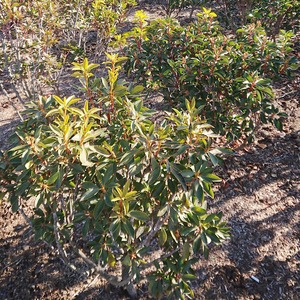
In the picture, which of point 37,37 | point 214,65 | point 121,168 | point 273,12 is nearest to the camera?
point 121,168

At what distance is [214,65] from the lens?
2.80 m

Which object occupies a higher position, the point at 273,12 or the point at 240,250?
the point at 273,12

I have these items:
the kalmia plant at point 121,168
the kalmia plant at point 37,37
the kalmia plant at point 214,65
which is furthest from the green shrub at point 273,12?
the kalmia plant at point 121,168

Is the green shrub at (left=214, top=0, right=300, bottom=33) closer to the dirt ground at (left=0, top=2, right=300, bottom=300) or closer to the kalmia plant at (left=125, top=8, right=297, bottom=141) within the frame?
the kalmia plant at (left=125, top=8, right=297, bottom=141)

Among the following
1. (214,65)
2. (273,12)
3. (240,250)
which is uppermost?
(214,65)

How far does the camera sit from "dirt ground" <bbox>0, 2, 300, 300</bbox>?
2.65m

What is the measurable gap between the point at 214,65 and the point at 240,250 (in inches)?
70.6

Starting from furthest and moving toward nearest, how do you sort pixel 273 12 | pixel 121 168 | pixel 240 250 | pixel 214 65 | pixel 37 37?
pixel 273 12, pixel 37 37, pixel 240 250, pixel 214 65, pixel 121 168

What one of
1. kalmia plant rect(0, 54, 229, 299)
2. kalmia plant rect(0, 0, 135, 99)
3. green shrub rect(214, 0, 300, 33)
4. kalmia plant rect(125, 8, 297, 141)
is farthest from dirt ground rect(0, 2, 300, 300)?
green shrub rect(214, 0, 300, 33)

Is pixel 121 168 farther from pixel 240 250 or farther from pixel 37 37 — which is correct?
pixel 37 37

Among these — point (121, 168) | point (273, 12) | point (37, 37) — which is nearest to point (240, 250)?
point (121, 168)

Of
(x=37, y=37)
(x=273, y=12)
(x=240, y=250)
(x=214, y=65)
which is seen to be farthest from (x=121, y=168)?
(x=273, y=12)

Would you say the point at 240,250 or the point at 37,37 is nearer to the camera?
the point at 240,250

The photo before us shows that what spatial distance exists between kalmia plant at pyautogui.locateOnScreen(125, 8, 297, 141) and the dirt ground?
24.7 inches
